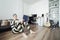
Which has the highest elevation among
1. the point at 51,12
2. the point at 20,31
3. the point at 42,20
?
the point at 51,12

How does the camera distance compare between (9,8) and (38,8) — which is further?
(38,8)

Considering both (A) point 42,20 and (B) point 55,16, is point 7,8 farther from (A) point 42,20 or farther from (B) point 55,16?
(B) point 55,16

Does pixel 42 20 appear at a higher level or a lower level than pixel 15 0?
lower

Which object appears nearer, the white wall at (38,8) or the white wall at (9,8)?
the white wall at (9,8)

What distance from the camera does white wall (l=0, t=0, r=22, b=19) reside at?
18.3 ft

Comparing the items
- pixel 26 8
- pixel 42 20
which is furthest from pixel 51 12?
pixel 26 8

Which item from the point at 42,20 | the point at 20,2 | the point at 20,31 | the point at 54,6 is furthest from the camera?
the point at 20,2

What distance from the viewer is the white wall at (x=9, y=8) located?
557 cm

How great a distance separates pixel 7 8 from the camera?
5781 millimetres

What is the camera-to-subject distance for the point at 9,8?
586 centimetres

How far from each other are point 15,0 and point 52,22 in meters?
2.56

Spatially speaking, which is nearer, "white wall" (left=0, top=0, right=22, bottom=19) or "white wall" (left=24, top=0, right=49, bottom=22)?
"white wall" (left=0, top=0, right=22, bottom=19)

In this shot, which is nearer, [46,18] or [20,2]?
[46,18]

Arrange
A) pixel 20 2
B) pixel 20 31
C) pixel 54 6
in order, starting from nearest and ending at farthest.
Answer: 1. pixel 20 31
2. pixel 54 6
3. pixel 20 2
